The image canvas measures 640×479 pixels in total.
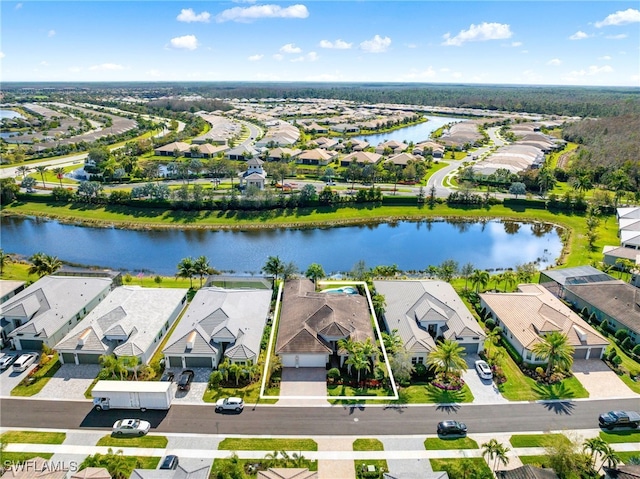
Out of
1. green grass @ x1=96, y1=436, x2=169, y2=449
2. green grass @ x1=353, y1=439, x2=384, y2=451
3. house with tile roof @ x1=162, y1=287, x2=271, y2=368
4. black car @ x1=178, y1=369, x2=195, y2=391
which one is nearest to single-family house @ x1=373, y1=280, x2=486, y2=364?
green grass @ x1=353, y1=439, x2=384, y2=451

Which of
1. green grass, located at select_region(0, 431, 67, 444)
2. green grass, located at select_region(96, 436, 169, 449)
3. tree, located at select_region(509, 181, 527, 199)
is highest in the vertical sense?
tree, located at select_region(509, 181, 527, 199)

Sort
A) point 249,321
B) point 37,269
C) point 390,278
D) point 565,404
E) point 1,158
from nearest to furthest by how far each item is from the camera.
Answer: point 565,404 → point 249,321 → point 37,269 → point 390,278 → point 1,158

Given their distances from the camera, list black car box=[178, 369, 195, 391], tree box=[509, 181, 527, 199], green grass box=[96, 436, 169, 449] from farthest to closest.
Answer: tree box=[509, 181, 527, 199]
black car box=[178, 369, 195, 391]
green grass box=[96, 436, 169, 449]

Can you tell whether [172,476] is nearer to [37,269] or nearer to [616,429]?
[616,429]

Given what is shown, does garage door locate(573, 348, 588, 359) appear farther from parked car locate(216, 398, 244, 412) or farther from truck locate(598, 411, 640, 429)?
parked car locate(216, 398, 244, 412)

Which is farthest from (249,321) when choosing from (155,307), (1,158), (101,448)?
(1,158)

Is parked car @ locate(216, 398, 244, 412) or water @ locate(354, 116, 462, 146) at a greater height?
water @ locate(354, 116, 462, 146)
